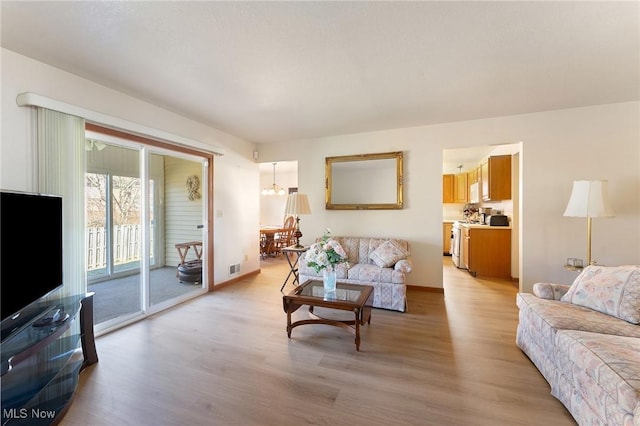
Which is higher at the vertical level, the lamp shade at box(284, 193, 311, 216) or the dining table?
the lamp shade at box(284, 193, 311, 216)

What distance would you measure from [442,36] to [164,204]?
3.52m

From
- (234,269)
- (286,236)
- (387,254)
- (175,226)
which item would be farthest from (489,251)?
(175,226)

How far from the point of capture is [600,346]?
1433mm

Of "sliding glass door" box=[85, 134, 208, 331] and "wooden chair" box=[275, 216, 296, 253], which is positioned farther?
"wooden chair" box=[275, 216, 296, 253]

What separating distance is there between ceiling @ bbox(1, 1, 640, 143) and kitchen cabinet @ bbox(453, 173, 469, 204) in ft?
12.2

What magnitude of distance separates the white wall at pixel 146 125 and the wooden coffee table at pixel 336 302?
6.63ft

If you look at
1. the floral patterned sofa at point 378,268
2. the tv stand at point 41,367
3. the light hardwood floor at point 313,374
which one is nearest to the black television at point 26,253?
the tv stand at point 41,367

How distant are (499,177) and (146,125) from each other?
5534 mm

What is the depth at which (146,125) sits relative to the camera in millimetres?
3025

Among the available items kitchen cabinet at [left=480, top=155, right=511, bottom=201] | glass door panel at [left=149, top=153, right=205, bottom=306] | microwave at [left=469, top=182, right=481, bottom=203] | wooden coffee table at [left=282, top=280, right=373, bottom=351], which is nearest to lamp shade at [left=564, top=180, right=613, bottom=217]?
kitchen cabinet at [left=480, top=155, right=511, bottom=201]

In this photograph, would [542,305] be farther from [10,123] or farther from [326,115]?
[10,123]

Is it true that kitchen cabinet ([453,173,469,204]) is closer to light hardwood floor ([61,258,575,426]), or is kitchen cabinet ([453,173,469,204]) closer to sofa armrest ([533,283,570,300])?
light hardwood floor ([61,258,575,426])
